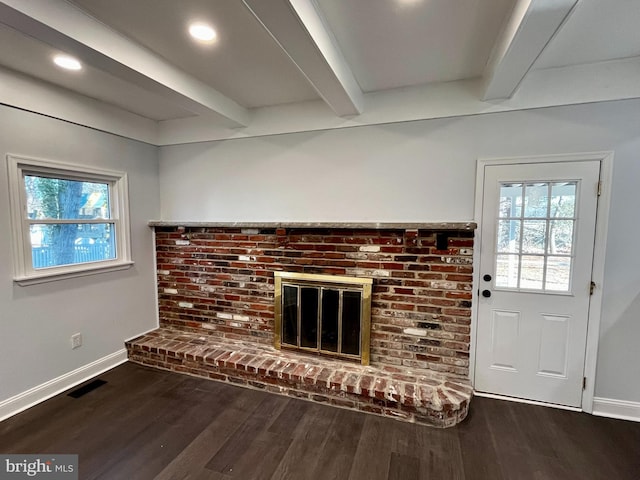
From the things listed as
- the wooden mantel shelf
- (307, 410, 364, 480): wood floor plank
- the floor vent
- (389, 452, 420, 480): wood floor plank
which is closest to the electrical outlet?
the floor vent

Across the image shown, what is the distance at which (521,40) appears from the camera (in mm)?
1514

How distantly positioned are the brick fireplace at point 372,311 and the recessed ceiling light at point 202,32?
1.52m

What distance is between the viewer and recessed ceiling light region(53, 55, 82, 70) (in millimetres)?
1967

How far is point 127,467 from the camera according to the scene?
5.83 feet

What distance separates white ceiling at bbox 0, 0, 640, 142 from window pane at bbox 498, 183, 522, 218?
66cm

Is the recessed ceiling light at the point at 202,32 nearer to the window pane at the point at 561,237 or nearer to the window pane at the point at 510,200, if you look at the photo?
the window pane at the point at 510,200

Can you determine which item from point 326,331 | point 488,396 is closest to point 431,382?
point 488,396

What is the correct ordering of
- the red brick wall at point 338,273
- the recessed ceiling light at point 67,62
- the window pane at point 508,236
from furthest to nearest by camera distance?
the red brick wall at point 338,273 < the window pane at point 508,236 < the recessed ceiling light at point 67,62

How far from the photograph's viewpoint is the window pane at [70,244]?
240 centimetres

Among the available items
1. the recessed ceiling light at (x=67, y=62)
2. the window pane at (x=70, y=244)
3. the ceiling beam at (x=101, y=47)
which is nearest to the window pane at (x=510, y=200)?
the ceiling beam at (x=101, y=47)

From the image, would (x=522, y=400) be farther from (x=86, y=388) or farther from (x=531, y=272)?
(x=86, y=388)

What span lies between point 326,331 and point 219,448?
122 cm

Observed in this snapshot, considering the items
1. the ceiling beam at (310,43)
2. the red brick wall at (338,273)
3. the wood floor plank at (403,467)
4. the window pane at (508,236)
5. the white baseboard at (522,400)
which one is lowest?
the wood floor plank at (403,467)

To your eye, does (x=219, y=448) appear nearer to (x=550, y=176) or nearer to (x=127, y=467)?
(x=127, y=467)
